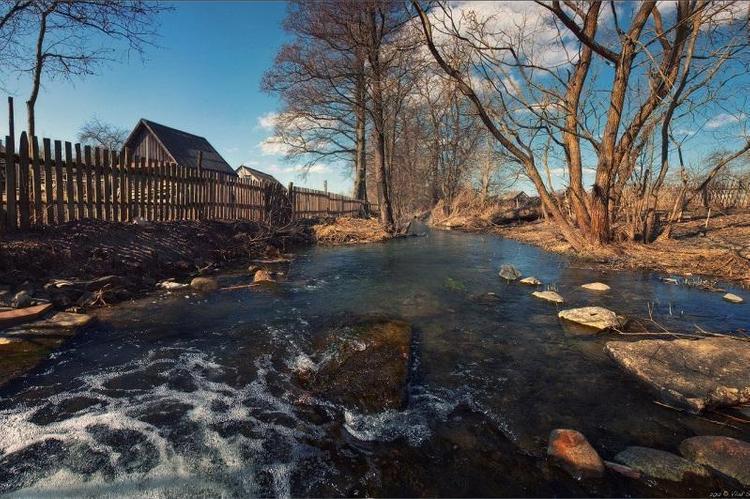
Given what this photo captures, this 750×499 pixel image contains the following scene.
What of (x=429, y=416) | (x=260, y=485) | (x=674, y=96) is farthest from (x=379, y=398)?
(x=674, y=96)

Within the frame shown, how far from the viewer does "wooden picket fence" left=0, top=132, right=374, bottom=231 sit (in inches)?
238

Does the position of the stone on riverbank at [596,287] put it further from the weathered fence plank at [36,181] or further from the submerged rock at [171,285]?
the weathered fence plank at [36,181]

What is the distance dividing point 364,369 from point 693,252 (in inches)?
363

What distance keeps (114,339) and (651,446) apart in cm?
485

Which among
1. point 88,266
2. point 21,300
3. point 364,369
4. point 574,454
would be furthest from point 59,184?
point 574,454

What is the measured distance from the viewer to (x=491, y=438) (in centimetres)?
255

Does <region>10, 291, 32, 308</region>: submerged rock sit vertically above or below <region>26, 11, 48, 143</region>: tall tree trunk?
below

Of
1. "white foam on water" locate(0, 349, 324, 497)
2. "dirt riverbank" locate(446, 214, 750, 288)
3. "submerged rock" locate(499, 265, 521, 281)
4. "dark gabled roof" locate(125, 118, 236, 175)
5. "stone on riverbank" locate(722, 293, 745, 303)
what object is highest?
"dark gabled roof" locate(125, 118, 236, 175)

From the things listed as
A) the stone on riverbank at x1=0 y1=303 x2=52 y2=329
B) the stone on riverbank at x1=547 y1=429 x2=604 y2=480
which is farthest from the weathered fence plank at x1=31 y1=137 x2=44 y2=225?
the stone on riverbank at x1=547 y1=429 x2=604 y2=480

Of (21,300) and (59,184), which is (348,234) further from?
(21,300)

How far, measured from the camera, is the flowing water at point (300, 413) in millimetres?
2160

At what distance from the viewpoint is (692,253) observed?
8.75 meters

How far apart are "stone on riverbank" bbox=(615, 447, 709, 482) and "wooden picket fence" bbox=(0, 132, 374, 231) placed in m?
8.10

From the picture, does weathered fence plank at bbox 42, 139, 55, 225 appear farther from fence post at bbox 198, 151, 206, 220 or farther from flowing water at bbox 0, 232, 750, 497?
fence post at bbox 198, 151, 206, 220
